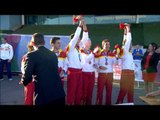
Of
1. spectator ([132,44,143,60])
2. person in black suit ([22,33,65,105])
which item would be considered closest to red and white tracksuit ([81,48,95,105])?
person in black suit ([22,33,65,105])

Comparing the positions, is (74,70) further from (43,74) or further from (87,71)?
(43,74)

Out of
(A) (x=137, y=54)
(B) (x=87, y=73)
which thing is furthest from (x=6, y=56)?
(B) (x=87, y=73)

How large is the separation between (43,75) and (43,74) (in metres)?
0.01

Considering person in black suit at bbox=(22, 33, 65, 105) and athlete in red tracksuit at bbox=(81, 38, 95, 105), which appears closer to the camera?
person in black suit at bbox=(22, 33, 65, 105)

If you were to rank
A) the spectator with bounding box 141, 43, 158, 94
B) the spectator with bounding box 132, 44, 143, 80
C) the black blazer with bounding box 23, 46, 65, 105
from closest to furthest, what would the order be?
the black blazer with bounding box 23, 46, 65, 105, the spectator with bounding box 141, 43, 158, 94, the spectator with bounding box 132, 44, 143, 80

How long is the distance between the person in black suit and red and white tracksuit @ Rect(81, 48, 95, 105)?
1654 millimetres

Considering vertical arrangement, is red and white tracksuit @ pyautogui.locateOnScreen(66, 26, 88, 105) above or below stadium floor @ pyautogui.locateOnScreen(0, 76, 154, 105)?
above

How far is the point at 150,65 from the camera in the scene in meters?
5.96

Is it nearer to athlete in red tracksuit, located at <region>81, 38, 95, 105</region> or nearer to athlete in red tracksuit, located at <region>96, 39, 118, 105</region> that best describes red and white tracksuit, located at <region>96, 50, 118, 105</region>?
athlete in red tracksuit, located at <region>96, 39, 118, 105</region>

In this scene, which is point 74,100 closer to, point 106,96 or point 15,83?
point 106,96

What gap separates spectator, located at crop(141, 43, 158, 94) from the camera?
5.90 m

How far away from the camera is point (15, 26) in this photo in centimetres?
1202
